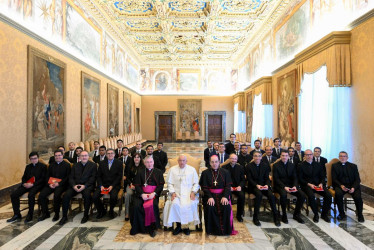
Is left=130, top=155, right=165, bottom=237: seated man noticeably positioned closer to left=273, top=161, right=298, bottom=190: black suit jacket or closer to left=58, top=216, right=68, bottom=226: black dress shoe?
left=58, top=216, right=68, bottom=226: black dress shoe

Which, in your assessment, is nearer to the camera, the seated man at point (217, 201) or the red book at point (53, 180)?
the seated man at point (217, 201)

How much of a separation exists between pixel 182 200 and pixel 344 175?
11.9 ft

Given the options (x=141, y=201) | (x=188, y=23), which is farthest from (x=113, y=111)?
(x=141, y=201)

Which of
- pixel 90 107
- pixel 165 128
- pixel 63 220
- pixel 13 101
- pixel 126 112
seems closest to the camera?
pixel 63 220

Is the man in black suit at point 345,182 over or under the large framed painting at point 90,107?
under

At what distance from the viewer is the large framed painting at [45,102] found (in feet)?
21.7

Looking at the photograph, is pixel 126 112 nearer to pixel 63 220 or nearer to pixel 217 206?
pixel 63 220

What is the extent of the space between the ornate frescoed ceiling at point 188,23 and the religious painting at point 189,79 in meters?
3.40

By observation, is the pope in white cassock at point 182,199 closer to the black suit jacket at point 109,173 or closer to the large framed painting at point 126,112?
the black suit jacket at point 109,173

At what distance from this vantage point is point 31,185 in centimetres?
497

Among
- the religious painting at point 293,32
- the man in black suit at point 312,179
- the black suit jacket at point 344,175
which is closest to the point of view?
the man in black suit at point 312,179

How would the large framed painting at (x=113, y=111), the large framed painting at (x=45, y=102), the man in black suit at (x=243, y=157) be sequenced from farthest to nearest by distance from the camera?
the large framed painting at (x=113, y=111), the large framed painting at (x=45, y=102), the man in black suit at (x=243, y=157)

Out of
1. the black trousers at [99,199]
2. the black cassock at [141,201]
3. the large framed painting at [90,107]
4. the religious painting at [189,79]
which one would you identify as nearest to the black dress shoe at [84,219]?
the black trousers at [99,199]

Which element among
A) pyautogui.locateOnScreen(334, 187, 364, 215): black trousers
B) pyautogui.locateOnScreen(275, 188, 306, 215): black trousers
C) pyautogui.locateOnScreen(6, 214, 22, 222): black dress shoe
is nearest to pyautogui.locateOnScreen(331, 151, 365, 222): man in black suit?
pyautogui.locateOnScreen(334, 187, 364, 215): black trousers
